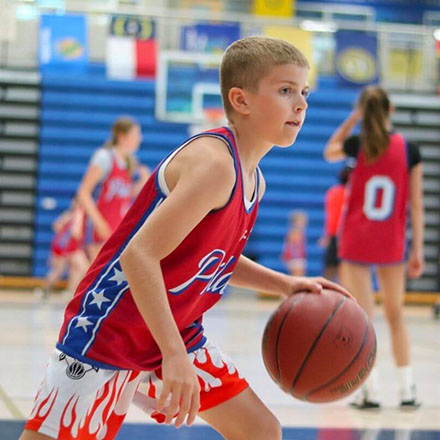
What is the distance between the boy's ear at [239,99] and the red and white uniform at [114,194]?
4734 millimetres

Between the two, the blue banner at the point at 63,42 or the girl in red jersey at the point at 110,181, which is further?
the blue banner at the point at 63,42

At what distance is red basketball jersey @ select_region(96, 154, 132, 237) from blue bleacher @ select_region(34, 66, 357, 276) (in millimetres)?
6207

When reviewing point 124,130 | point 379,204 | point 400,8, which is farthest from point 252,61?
point 400,8

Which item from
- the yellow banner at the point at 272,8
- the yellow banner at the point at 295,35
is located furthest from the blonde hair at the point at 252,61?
the yellow banner at the point at 272,8

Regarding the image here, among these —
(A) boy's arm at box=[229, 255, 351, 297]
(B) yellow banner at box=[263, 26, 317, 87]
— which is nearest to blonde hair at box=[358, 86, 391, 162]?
(A) boy's arm at box=[229, 255, 351, 297]

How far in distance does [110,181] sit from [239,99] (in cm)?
483

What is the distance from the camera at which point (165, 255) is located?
197 cm

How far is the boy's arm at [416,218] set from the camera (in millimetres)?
4703

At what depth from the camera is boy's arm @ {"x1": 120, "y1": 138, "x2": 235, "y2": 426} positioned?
1910 mm

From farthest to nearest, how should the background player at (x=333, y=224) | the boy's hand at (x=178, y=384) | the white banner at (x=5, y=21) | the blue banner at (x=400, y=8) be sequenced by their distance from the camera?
the blue banner at (x=400, y=8) → the background player at (x=333, y=224) → the white banner at (x=5, y=21) → the boy's hand at (x=178, y=384)

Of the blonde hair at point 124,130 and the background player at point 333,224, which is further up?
the blonde hair at point 124,130

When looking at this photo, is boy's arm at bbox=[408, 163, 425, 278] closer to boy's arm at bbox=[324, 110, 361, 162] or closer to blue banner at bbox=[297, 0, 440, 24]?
boy's arm at bbox=[324, 110, 361, 162]

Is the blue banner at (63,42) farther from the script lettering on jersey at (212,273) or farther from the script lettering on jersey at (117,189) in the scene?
the script lettering on jersey at (212,273)

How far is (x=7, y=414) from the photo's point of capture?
12.6ft
